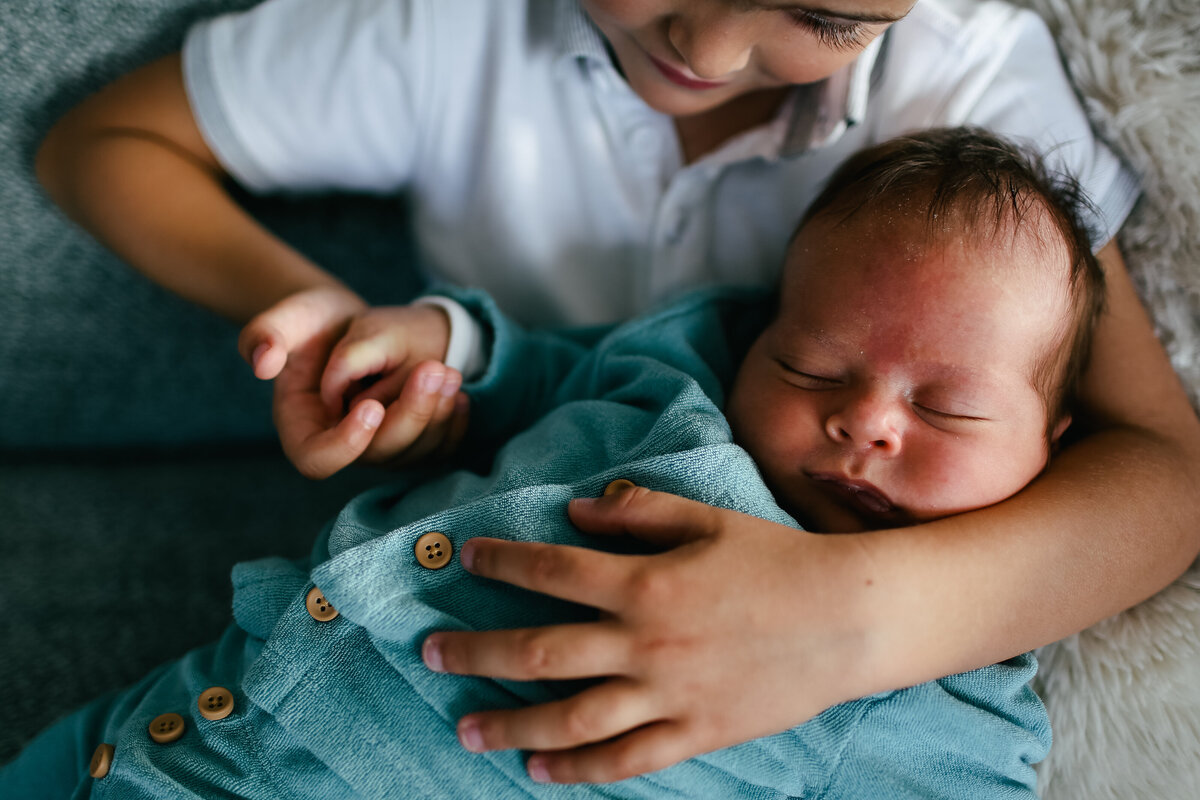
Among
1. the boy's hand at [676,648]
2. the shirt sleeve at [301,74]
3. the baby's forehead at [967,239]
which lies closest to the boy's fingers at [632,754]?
the boy's hand at [676,648]

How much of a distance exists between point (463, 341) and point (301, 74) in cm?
38

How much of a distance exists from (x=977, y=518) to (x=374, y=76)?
82 cm

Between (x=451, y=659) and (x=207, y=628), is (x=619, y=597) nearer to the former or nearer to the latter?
(x=451, y=659)

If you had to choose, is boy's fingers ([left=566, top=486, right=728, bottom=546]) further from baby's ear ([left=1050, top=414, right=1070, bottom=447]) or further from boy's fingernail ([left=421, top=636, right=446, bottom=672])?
baby's ear ([left=1050, top=414, right=1070, bottom=447])

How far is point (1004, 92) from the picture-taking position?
911 millimetres

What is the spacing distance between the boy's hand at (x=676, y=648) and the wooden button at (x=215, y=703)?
207 mm

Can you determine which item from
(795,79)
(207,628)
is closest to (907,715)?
(795,79)

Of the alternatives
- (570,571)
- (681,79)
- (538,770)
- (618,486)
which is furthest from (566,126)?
(538,770)

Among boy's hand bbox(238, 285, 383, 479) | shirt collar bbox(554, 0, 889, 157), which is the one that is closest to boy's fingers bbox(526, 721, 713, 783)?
boy's hand bbox(238, 285, 383, 479)

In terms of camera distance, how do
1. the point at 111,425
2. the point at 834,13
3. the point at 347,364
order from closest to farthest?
1. the point at 834,13
2. the point at 347,364
3. the point at 111,425

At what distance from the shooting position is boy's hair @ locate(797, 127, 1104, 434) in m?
0.75

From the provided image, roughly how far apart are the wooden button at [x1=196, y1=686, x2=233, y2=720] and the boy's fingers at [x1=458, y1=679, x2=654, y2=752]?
26cm

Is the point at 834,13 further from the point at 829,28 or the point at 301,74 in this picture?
the point at 301,74

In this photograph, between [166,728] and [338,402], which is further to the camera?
[338,402]
